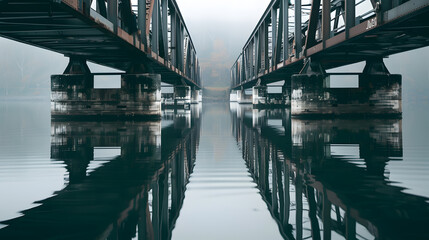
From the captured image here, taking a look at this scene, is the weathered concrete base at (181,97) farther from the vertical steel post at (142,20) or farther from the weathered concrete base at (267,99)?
the vertical steel post at (142,20)

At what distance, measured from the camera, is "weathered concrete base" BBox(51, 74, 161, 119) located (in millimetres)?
28625

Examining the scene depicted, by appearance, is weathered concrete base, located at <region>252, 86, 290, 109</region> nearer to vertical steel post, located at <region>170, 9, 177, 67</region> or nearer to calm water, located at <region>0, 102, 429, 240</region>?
vertical steel post, located at <region>170, 9, 177, 67</region>

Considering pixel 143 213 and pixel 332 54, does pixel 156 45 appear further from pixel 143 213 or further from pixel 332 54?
pixel 143 213

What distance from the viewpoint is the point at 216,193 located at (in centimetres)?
726

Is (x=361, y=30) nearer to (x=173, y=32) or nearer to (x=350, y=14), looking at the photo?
(x=350, y=14)

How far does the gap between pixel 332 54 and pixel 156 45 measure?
14.3 meters

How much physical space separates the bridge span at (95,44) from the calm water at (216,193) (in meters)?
6.48

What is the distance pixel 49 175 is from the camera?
910 centimetres

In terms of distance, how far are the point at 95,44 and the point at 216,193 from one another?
19.6m

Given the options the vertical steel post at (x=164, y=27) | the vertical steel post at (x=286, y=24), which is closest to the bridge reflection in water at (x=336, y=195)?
the vertical steel post at (x=164, y=27)

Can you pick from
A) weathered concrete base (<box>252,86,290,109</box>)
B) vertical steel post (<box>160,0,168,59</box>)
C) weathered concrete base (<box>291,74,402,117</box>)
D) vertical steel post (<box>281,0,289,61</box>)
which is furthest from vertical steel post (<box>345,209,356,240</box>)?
weathered concrete base (<box>252,86,290,109</box>)

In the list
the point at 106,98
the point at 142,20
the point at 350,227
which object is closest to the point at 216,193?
the point at 350,227

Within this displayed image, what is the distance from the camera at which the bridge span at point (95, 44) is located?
650 inches

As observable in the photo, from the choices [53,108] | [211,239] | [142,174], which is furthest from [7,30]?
[211,239]
